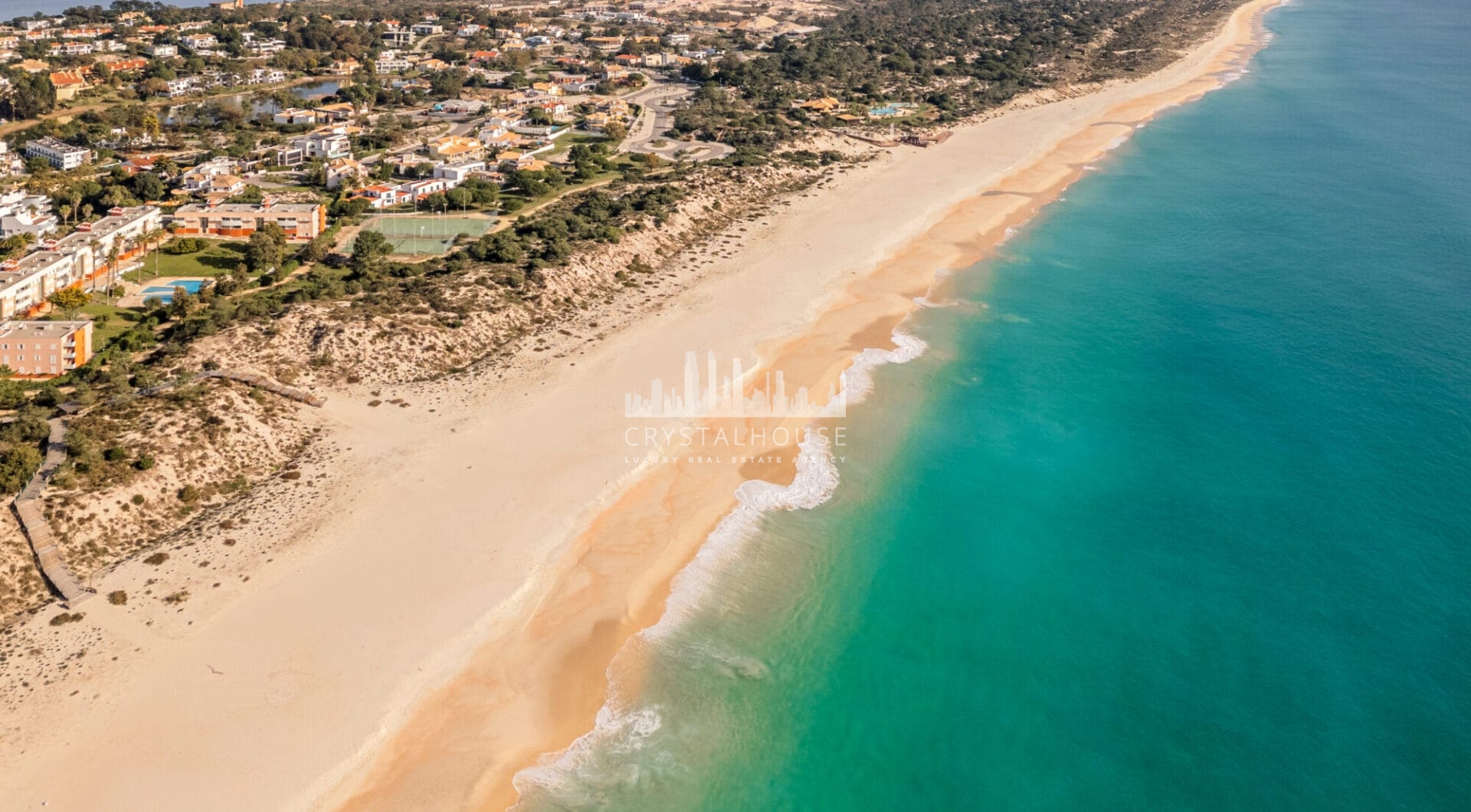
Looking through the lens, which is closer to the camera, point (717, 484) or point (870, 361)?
point (717, 484)

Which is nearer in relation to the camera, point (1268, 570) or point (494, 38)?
point (1268, 570)

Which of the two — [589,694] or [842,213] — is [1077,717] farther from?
[842,213]

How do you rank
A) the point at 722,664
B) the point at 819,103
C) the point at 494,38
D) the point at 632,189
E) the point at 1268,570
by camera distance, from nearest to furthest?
the point at 722,664, the point at 1268,570, the point at 632,189, the point at 819,103, the point at 494,38

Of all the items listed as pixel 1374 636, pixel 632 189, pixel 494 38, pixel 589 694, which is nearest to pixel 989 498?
pixel 1374 636

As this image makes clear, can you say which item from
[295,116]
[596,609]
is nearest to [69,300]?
[596,609]

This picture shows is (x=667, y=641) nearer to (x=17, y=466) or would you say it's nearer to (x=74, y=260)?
(x=17, y=466)

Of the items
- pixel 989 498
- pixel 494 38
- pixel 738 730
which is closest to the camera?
pixel 738 730

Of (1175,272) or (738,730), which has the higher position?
(1175,272)
